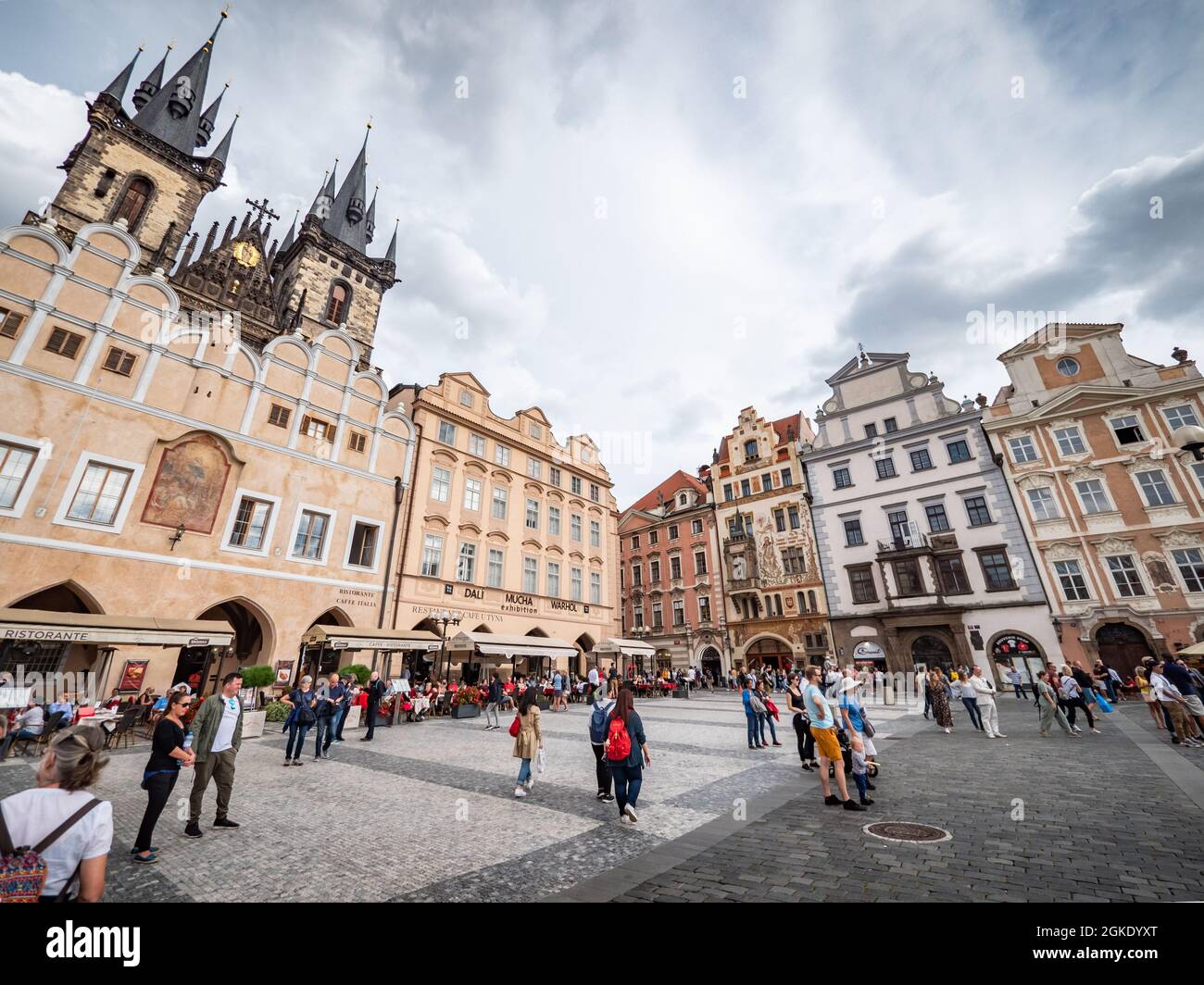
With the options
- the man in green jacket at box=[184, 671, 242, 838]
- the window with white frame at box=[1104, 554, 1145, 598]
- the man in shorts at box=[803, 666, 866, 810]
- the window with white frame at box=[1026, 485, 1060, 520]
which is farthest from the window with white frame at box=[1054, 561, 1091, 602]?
the man in green jacket at box=[184, 671, 242, 838]

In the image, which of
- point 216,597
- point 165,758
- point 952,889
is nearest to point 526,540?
point 216,597

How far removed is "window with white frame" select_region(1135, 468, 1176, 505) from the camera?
2502cm

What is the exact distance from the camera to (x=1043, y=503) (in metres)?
27.9

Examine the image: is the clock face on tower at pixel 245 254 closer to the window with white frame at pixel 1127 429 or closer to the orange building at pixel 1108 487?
the orange building at pixel 1108 487

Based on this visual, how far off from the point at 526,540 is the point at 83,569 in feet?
61.3

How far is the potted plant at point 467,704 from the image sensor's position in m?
19.6

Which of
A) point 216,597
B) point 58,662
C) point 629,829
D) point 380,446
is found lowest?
point 629,829

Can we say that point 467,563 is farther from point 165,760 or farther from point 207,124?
point 207,124

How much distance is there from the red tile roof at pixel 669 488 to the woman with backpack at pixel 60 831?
4485 cm

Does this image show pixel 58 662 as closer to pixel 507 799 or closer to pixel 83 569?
pixel 83 569

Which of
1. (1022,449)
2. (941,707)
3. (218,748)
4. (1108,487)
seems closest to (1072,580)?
(1108,487)

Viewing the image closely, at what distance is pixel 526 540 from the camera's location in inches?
1193

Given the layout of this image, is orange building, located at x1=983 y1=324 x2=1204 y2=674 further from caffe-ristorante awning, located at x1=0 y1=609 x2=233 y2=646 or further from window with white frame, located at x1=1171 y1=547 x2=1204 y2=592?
caffe-ristorante awning, located at x1=0 y1=609 x2=233 y2=646

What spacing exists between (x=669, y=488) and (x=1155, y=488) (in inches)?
1281
